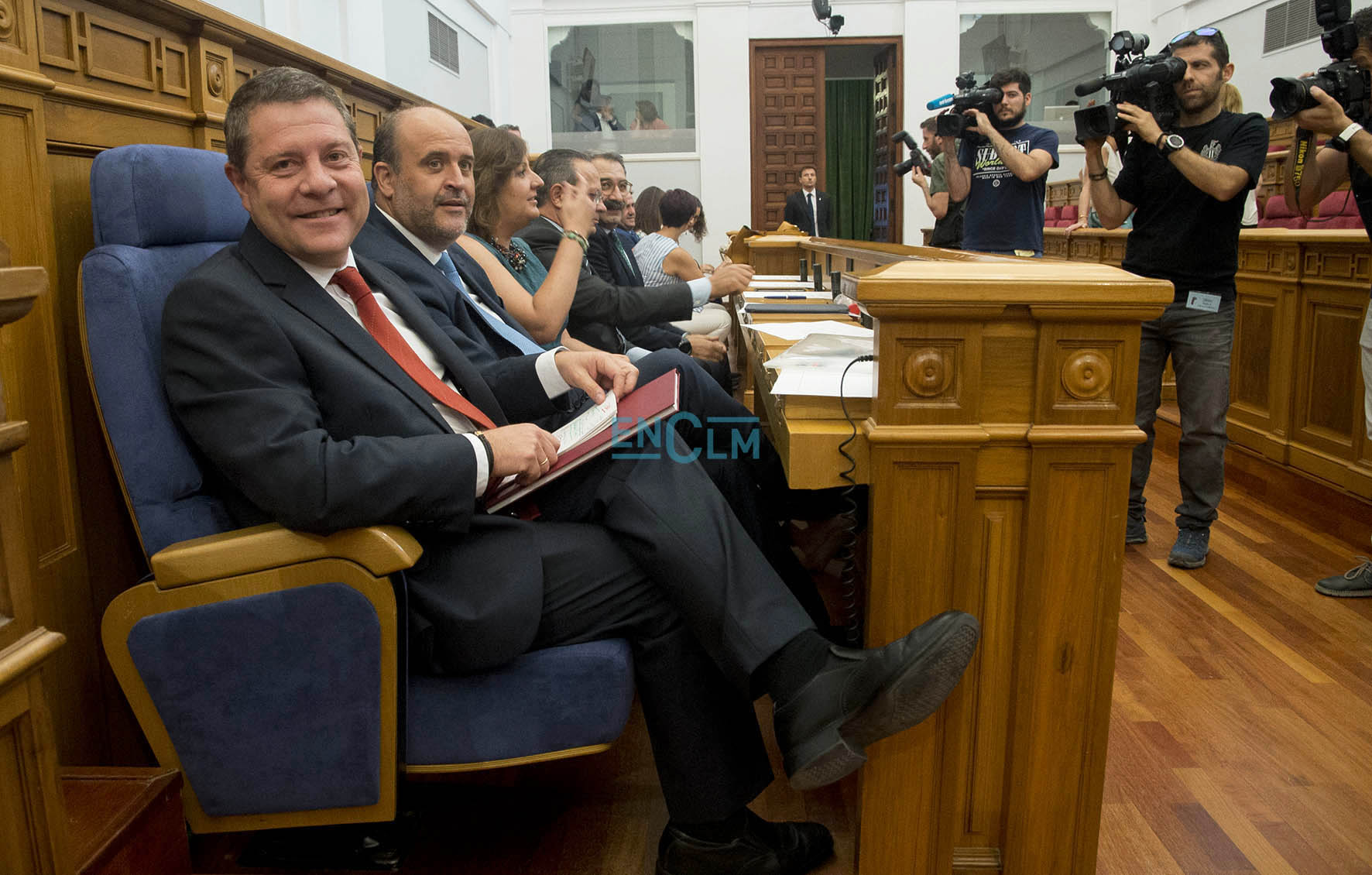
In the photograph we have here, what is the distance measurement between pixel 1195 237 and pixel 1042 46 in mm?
7630

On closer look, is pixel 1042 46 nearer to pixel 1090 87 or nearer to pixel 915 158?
pixel 915 158

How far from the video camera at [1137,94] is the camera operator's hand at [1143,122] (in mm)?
37

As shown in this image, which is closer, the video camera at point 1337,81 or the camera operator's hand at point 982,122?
the video camera at point 1337,81

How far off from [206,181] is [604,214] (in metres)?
1.82

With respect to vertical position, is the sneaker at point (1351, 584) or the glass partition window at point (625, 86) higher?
the glass partition window at point (625, 86)

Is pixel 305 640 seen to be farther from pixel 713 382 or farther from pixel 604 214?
pixel 604 214

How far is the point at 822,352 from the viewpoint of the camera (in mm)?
1585

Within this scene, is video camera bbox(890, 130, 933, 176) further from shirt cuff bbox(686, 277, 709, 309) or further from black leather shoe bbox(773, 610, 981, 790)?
black leather shoe bbox(773, 610, 981, 790)

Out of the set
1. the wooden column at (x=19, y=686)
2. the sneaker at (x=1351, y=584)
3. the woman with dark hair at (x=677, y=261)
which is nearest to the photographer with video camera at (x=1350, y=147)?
the sneaker at (x=1351, y=584)

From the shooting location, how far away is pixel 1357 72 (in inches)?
87.7

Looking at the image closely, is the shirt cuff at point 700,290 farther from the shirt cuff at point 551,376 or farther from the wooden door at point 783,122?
the wooden door at point 783,122

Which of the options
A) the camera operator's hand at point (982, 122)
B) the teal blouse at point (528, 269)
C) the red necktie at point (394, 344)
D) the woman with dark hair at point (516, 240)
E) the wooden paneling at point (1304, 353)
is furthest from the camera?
the camera operator's hand at point (982, 122)

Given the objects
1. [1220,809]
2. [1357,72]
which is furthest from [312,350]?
[1357,72]

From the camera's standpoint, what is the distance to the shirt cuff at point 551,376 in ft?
5.13
